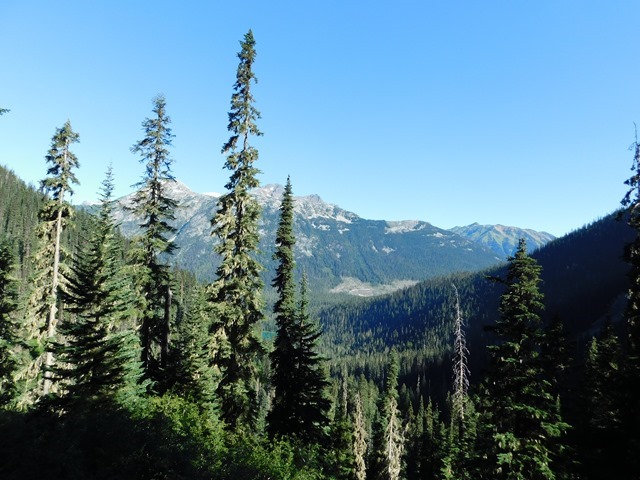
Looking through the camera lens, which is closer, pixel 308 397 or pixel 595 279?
pixel 308 397

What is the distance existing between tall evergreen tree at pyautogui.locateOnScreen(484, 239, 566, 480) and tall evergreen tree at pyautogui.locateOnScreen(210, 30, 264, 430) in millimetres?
10911

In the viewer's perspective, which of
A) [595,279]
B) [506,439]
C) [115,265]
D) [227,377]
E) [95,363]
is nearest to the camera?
[506,439]

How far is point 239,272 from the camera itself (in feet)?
66.8

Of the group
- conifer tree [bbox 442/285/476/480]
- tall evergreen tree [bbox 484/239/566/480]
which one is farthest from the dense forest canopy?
conifer tree [bbox 442/285/476/480]

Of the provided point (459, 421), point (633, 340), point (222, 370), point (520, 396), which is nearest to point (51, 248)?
point (222, 370)

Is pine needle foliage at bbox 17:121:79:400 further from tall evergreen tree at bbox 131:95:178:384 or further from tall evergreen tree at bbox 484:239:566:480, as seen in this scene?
tall evergreen tree at bbox 484:239:566:480

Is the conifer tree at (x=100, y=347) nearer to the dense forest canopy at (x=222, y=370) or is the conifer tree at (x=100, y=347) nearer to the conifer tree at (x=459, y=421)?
the dense forest canopy at (x=222, y=370)

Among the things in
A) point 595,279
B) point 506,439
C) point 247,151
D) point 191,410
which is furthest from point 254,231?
point 595,279

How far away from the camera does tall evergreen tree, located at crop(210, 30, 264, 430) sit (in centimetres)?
1977

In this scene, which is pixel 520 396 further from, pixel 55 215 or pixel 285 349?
pixel 55 215

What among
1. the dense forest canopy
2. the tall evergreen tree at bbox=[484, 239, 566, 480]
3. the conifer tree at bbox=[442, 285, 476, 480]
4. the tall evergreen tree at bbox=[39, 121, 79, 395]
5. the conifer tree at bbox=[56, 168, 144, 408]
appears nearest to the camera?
the dense forest canopy

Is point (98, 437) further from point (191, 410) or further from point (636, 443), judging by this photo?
point (636, 443)

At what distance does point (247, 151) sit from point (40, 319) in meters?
18.4

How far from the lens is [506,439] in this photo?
53.7 ft
